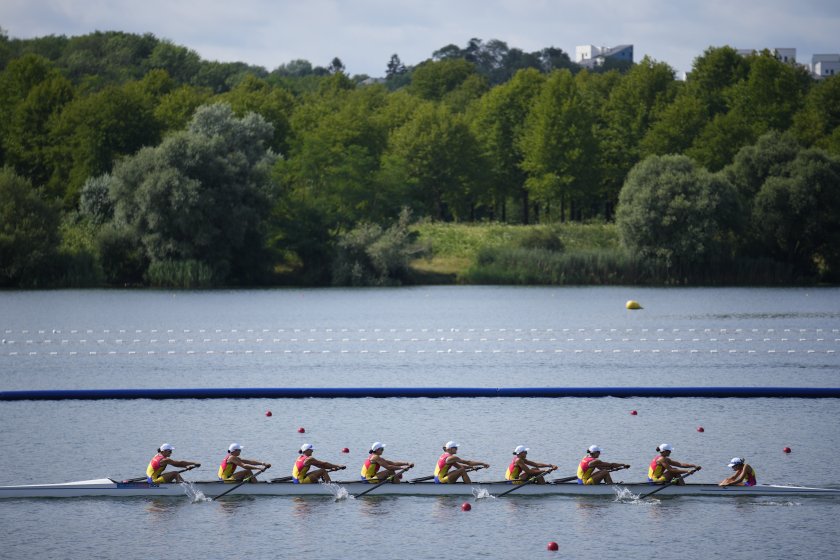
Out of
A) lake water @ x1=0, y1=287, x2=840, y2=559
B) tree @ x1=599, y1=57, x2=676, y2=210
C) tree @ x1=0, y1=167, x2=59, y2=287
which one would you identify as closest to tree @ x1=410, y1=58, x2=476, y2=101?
tree @ x1=599, y1=57, x2=676, y2=210

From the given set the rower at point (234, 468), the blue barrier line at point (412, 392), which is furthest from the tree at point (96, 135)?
the rower at point (234, 468)

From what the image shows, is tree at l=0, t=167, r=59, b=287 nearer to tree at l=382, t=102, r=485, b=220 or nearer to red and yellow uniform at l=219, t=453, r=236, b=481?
tree at l=382, t=102, r=485, b=220

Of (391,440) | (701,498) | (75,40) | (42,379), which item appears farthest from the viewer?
(75,40)

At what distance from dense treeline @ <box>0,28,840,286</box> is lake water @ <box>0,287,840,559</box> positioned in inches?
364

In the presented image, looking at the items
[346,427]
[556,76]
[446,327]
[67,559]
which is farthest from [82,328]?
[556,76]

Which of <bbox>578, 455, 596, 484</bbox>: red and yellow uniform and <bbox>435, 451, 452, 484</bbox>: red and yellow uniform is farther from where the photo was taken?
<bbox>435, 451, 452, 484</bbox>: red and yellow uniform

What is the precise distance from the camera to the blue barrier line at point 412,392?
35000 mm

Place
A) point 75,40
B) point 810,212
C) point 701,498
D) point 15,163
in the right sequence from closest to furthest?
1. point 701,498
2. point 810,212
3. point 15,163
4. point 75,40

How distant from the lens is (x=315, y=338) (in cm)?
4978

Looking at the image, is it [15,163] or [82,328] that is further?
[15,163]

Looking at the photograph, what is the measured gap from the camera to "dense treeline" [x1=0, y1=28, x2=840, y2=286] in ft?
233

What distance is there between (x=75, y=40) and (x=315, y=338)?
10530cm

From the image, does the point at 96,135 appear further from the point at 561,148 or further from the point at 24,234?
the point at 561,148

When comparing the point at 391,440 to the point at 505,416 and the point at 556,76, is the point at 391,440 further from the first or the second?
the point at 556,76
